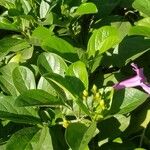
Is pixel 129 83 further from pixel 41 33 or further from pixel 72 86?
pixel 41 33

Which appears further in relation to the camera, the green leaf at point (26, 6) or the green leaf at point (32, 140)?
the green leaf at point (26, 6)

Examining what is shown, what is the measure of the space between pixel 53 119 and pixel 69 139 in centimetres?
21

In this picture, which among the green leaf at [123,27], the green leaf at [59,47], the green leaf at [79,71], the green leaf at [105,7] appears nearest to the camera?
the green leaf at [79,71]

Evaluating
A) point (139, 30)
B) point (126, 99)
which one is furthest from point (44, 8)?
point (126, 99)

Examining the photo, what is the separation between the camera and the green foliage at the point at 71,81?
145 centimetres

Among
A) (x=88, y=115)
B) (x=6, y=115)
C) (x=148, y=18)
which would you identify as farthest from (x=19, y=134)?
(x=148, y=18)

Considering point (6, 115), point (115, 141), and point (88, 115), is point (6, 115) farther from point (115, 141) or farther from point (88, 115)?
point (115, 141)

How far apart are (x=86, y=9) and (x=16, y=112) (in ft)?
1.31

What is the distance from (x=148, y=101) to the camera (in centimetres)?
167

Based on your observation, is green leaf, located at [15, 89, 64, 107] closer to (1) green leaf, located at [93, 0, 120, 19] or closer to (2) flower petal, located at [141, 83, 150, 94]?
(2) flower petal, located at [141, 83, 150, 94]

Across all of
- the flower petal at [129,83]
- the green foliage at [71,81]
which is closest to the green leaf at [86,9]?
the green foliage at [71,81]

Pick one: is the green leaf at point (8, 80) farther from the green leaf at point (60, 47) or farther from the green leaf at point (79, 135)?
the green leaf at point (79, 135)

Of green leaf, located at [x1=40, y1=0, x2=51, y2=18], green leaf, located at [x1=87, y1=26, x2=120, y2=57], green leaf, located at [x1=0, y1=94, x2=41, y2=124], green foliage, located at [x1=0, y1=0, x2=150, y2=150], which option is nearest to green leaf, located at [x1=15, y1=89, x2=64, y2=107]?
green foliage, located at [x1=0, y1=0, x2=150, y2=150]

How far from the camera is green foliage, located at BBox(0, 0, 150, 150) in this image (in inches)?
57.1
